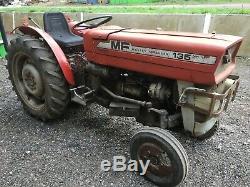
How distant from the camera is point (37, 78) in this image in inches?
131

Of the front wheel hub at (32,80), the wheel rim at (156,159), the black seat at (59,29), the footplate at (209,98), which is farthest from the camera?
the black seat at (59,29)

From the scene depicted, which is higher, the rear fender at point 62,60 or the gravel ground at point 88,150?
the rear fender at point 62,60

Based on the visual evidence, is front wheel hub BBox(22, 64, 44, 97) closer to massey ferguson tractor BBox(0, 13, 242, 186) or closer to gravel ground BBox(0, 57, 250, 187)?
massey ferguson tractor BBox(0, 13, 242, 186)

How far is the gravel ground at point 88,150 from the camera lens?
105 inches

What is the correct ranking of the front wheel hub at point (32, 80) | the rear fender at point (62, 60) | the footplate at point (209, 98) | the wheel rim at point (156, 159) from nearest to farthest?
the footplate at point (209, 98), the wheel rim at point (156, 159), the rear fender at point (62, 60), the front wheel hub at point (32, 80)

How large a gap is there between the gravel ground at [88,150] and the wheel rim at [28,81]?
25 cm

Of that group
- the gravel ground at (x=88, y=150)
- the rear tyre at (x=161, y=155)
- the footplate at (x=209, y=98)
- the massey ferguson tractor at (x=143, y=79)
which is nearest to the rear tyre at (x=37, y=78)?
the massey ferguson tractor at (x=143, y=79)

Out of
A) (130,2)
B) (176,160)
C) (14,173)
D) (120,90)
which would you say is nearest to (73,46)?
(120,90)

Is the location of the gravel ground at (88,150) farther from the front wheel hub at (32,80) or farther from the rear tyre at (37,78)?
the front wheel hub at (32,80)

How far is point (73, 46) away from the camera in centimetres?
352

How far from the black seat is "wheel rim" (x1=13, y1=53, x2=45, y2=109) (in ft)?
1.48

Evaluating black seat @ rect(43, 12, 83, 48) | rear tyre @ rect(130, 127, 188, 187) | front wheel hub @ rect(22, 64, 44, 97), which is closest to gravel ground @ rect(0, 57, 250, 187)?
rear tyre @ rect(130, 127, 188, 187)

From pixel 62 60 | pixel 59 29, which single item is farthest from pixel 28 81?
pixel 59 29

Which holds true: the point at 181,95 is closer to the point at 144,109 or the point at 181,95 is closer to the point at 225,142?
the point at 144,109
